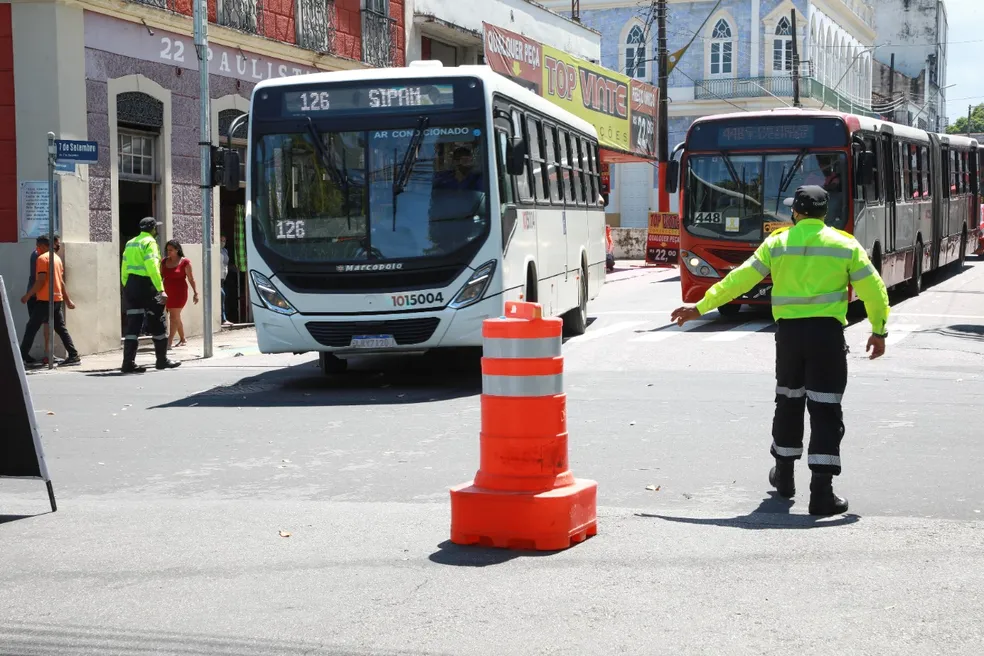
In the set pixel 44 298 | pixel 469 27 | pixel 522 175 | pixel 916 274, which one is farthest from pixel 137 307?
pixel 469 27

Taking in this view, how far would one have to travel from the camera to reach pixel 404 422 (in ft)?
38.6

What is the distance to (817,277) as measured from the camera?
795 centimetres

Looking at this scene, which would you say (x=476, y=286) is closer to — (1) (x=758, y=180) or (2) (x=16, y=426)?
(2) (x=16, y=426)

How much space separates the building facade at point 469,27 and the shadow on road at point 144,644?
25.4 m

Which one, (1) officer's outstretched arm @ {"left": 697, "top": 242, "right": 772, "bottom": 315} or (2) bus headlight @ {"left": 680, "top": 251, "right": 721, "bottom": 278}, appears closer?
(1) officer's outstretched arm @ {"left": 697, "top": 242, "right": 772, "bottom": 315}

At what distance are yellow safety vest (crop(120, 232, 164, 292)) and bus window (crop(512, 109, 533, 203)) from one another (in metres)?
4.15

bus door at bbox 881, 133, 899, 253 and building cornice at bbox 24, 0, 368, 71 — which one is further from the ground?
building cornice at bbox 24, 0, 368, 71

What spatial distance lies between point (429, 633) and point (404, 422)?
21.0ft

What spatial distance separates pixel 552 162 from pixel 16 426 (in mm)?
11357

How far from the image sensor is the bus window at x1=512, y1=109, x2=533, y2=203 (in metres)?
15.8

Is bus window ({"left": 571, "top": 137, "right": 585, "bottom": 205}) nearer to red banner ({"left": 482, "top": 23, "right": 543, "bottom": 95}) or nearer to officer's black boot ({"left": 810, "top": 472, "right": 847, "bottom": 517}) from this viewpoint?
red banner ({"left": 482, "top": 23, "right": 543, "bottom": 95})

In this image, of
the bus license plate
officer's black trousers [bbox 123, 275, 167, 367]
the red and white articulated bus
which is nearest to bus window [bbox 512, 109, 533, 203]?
the bus license plate

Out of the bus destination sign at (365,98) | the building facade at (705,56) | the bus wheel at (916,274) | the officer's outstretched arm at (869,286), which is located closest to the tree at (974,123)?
the building facade at (705,56)

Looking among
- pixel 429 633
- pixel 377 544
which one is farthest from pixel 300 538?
pixel 429 633
